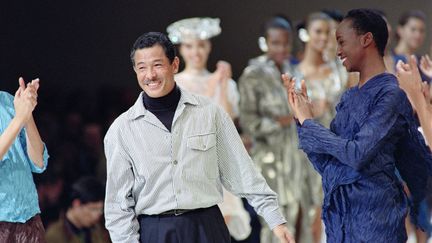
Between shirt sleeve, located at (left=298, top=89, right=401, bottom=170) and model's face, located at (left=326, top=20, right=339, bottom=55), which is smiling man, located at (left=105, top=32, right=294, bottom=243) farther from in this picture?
model's face, located at (left=326, top=20, right=339, bottom=55)

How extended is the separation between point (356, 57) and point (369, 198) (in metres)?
0.51

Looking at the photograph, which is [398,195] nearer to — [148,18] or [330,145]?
[330,145]

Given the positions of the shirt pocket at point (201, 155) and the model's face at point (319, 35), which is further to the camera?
the model's face at point (319, 35)

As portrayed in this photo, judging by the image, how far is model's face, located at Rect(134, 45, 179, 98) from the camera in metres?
3.78

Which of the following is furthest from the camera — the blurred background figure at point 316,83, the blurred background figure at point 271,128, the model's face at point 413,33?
the model's face at point 413,33

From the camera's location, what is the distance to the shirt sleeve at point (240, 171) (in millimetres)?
3865

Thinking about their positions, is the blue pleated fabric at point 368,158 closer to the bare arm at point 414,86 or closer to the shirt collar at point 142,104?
the bare arm at point 414,86

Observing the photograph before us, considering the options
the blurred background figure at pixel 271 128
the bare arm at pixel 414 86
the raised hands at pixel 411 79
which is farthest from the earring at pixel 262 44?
the raised hands at pixel 411 79

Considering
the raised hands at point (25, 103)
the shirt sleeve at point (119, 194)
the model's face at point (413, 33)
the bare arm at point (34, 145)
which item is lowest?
the shirt sleeve at point (119, 194)

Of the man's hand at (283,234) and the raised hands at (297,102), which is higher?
the raised hands at (297,102)

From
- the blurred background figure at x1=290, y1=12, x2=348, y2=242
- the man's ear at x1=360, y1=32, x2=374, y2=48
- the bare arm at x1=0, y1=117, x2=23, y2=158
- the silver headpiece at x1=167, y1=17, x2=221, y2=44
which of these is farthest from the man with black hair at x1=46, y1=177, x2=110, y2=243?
the man's ear at x1=360, y1=32, x2=374, y2=48

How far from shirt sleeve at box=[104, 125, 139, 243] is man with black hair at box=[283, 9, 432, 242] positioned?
0.64 metres

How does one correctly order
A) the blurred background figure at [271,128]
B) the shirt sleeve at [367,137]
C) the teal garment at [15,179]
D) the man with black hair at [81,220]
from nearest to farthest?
the shirt sleeve at [367,137], the teal garment at [15,179], the man with black hair at [81,220], the blurred background figure at [271,128]

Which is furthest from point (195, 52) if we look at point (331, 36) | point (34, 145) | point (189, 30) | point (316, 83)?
point (34, 145)
